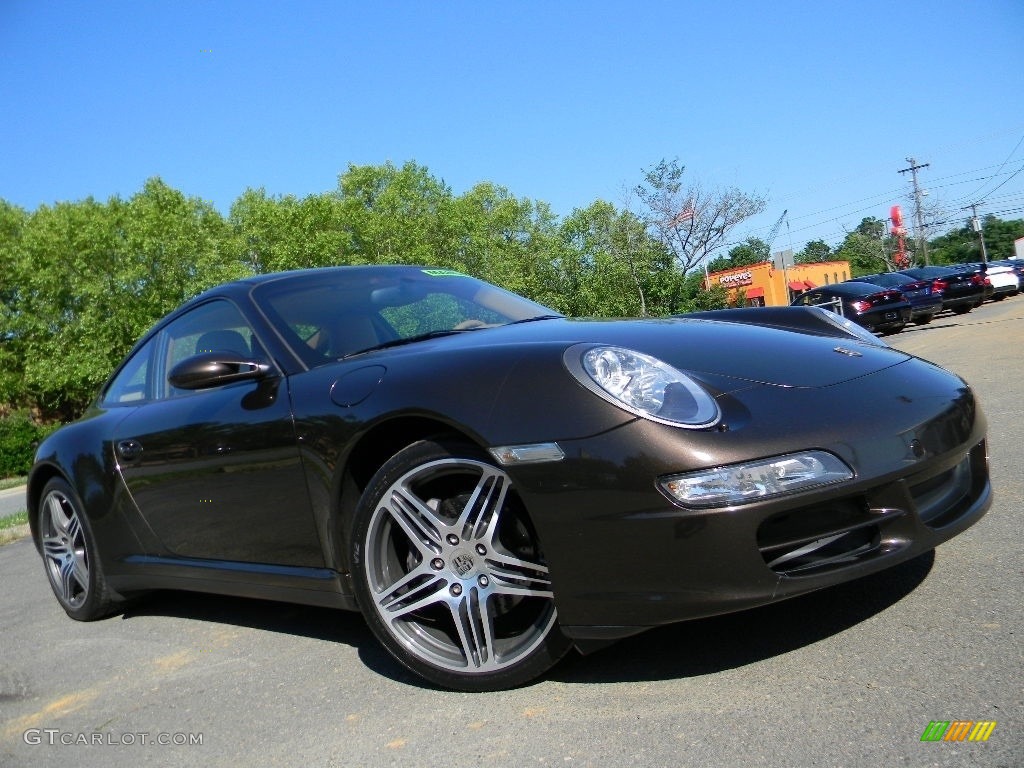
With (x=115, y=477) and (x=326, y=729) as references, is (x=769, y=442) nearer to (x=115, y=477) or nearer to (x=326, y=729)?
(x=326, y=729)

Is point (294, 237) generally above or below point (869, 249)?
above

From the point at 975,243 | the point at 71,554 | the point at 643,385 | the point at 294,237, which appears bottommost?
the point at 975,243

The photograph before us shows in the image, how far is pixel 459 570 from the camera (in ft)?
9.02

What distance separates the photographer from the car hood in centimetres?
279

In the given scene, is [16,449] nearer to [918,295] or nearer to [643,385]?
[918,295]

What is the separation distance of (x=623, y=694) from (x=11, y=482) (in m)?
24.4

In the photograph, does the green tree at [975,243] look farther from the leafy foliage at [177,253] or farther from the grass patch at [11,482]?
the grass patch at [11,482]

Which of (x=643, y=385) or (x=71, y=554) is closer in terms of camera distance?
(x=643, y=385)

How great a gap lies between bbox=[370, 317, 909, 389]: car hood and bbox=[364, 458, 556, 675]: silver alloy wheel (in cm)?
45

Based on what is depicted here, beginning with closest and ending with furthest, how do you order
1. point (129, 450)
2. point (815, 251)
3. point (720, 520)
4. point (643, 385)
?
point (720, 520), point (643, 385), point (129, 450), point (815, 251)

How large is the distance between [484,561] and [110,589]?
2.42 metres

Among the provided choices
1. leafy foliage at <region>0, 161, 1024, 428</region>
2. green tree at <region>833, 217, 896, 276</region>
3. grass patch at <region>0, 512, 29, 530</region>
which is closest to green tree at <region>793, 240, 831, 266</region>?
green tree at <region>833, 217, 896, 276</region>

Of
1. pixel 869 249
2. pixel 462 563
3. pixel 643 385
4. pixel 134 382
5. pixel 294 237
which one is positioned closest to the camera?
pixel 643 385

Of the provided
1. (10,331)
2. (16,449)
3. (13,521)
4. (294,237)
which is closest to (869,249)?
(294,237)
